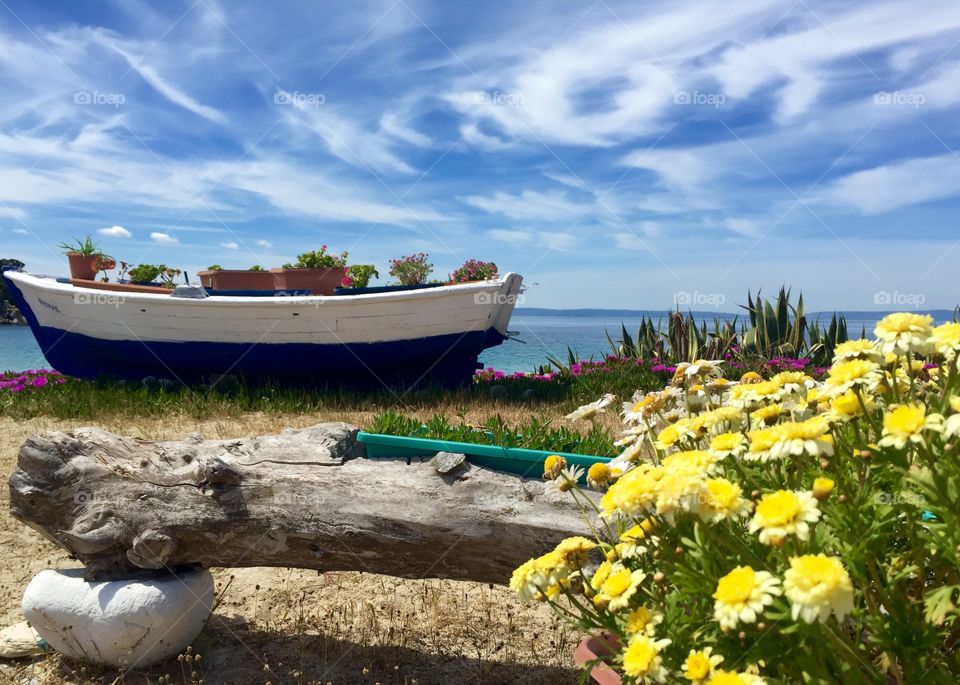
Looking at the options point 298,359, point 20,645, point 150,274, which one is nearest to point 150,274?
point 150,274

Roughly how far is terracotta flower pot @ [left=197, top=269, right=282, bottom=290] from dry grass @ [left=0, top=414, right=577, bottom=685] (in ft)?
24.9

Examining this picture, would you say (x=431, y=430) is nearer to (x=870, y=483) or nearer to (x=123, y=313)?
(x=870, y=483)

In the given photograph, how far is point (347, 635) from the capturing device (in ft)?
12.3

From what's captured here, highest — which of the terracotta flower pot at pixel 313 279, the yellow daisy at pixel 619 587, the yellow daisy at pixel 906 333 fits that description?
the terracotta flower pot at pixel 313 279

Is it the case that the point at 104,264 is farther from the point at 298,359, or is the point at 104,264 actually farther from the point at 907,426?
the point at 907,426

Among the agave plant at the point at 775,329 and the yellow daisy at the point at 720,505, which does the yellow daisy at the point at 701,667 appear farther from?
the agave plant at the point at 775,329

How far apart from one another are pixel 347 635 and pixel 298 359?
22.0 ft

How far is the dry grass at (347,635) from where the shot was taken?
3396mm

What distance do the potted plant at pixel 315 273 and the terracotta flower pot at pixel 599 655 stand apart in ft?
31.6

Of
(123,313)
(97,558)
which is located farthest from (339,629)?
(123,313)

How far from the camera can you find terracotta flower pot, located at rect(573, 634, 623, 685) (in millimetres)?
1916

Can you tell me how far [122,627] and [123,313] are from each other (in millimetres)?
7855

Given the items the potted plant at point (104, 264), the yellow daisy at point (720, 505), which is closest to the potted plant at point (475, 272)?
the potted plant at point (104, 264)

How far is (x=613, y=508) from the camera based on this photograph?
5.29 ft
